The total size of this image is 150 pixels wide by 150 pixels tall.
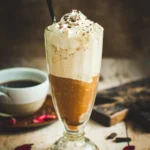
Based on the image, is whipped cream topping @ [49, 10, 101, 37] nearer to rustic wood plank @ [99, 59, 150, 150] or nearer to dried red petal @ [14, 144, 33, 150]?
dried red petal @ [14, 144, 33, 150]

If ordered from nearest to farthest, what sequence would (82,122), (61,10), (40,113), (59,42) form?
(59,42), (82,122), (40,113), (61,10)

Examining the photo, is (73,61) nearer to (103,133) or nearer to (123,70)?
(103,133)

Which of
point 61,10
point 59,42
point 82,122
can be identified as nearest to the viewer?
point 59,42

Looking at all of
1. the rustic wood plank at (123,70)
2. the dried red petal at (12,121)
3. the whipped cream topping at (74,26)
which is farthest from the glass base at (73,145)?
the rustic wood plank at (123,70)

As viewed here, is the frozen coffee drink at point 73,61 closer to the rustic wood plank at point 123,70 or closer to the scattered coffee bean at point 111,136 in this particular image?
the scattered coffee bean at point 111,136

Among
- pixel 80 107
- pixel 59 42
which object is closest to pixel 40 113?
pixel 80 107

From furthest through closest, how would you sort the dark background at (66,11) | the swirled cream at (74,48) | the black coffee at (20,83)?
the dark background at (66,11) → the black coffee at (20,83) → the swirled cream at (74,48)

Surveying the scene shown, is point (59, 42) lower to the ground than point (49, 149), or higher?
higher

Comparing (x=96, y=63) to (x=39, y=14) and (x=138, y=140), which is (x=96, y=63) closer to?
(x=138, y=140)
